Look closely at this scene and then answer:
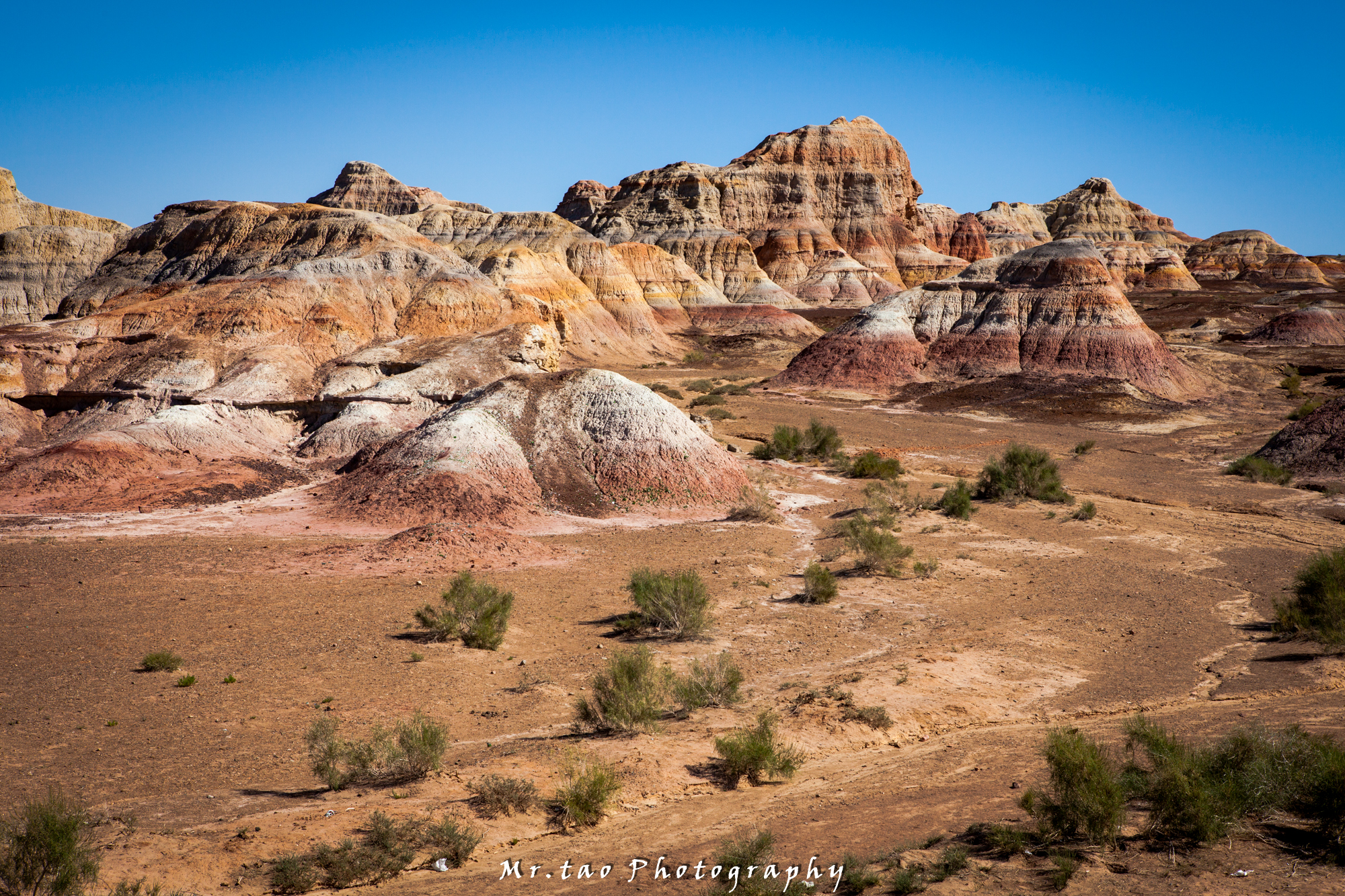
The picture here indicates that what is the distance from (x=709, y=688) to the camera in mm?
9930

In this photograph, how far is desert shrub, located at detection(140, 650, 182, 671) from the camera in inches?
420

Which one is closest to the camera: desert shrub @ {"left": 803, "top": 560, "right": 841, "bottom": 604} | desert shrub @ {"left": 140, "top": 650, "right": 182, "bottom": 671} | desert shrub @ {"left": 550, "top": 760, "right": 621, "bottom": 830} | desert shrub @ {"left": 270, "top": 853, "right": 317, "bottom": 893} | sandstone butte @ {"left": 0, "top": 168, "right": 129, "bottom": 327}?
desert shrub @ {"left": 270, "top": 853, "right": 317, "bottom": 893}

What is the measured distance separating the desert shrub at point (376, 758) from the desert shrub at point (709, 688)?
292 centimetres

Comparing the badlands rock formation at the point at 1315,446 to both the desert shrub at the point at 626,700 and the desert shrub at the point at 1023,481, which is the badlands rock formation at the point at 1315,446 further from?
the desert shrub at the point at 626,700

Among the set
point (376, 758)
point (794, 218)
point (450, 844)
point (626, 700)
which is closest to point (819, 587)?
point (626, 700)


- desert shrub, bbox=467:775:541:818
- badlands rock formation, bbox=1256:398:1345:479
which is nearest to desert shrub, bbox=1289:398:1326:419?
badlands rock formation, bbox=1256:398:1345:479

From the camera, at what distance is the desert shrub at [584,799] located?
23.1 ft

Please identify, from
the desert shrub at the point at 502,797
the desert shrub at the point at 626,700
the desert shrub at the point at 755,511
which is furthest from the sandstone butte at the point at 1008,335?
the desert shrub at the point at 502,797

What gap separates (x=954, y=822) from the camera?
684 centimetres

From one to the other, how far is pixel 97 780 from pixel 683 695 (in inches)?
228

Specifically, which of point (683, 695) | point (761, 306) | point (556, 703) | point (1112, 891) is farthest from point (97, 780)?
point (761, 306)

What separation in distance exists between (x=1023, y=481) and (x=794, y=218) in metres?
81.8

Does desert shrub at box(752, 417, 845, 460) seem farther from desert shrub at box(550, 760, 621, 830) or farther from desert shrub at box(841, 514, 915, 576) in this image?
desert shrub at box(550, 760, 621, 830)

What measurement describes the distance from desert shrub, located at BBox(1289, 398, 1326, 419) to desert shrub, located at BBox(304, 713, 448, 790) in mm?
32432
